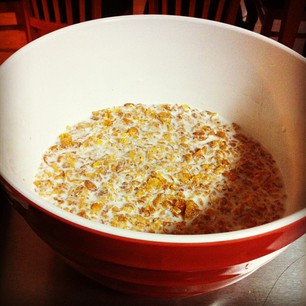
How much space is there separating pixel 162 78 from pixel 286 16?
59 centimetres

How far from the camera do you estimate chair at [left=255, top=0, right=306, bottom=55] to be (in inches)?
48.6

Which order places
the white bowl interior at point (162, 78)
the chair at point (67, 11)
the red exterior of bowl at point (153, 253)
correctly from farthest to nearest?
the chair at point (67, 11) → the white bowl interior at point (162, 78) → the red exterior of bowl at point (153, 253)

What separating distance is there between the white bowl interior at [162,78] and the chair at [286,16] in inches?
20.7

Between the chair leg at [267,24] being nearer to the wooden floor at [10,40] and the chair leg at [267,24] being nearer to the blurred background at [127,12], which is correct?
the blurred background at [127,12]

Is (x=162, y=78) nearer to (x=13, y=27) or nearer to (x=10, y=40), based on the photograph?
(x=10, y=40)

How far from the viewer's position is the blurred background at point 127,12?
1207mm

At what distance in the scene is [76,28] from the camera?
30.6 inches

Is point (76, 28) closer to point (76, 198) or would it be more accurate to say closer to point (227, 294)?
point (76, 198)

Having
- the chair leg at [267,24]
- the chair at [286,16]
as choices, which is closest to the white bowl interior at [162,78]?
the chair at [286,16]

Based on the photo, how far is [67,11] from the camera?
4.01 feet

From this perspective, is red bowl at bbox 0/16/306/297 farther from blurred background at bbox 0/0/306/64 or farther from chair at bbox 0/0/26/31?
chair at bbox 0/0/26/31

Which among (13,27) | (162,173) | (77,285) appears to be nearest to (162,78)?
(162,173)

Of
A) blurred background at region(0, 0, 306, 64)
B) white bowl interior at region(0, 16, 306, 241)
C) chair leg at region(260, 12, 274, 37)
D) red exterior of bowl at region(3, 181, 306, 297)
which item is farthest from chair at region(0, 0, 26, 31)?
red exterior of bowl at region(3, 181, 306, 297)

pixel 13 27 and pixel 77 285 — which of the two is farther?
pixel 13 27
